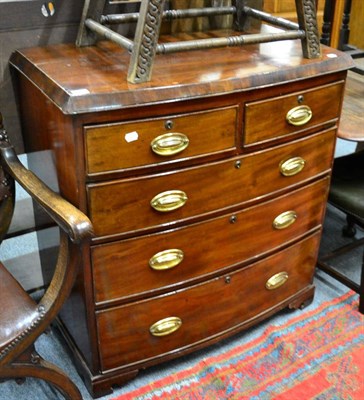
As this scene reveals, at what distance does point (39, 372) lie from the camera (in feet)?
4.42

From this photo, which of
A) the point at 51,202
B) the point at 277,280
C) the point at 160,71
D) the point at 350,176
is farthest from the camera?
the point at 350,176

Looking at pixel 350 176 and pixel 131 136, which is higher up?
pixel 131 136

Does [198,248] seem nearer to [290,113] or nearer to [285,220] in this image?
[285,220]

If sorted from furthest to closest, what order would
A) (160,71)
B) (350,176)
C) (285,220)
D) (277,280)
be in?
(350,176), (277,280), (285,220), (160,71)

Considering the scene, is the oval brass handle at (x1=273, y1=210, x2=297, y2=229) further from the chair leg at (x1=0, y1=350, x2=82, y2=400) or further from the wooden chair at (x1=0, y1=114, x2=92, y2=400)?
the chair leg at (x1=0, y1=350, x2=82, y2=400)

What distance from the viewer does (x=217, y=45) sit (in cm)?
143

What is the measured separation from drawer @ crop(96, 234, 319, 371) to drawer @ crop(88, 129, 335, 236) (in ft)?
0.82

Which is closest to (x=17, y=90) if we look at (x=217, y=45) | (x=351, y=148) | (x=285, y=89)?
(x=217, y=45)

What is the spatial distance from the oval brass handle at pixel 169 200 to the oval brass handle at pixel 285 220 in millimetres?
375

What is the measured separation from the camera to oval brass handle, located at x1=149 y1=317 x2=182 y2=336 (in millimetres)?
1592

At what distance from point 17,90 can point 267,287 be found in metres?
0.97

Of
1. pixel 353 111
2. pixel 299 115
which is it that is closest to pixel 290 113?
pixel 299 115

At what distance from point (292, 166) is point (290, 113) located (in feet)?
0.56

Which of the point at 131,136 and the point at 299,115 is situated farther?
the point at 299,115
